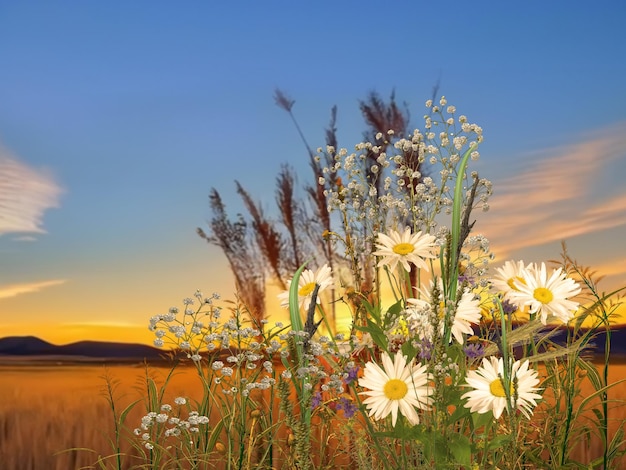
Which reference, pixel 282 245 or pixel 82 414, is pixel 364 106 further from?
pixel 82 414

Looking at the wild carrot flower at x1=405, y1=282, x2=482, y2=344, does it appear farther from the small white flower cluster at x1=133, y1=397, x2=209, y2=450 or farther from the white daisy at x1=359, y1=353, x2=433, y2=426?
the small white flower cluster at x1=133, y1=397, x2=209, y2=450

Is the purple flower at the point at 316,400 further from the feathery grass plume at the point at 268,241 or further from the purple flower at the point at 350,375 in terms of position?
the feathery grass plume at the point at 268,241

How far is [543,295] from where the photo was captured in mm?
1874

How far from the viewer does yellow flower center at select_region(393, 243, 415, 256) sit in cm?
188

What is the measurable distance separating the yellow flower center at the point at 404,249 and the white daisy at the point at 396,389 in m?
0.26

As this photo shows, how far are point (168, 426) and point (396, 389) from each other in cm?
110

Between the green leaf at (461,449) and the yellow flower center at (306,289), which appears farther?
the yellow flower center at (306,289)

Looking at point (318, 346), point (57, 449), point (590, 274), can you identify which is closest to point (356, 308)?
point (318, 346)

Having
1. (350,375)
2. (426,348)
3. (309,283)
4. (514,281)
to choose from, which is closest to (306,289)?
(309,283)

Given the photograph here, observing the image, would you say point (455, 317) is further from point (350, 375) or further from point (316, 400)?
point (316, 400)

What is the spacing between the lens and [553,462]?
2.24m

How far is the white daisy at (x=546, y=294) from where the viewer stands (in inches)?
72.7

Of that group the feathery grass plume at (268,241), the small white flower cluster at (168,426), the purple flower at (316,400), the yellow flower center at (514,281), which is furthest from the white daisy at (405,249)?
the feathery grass plume at (268,241)

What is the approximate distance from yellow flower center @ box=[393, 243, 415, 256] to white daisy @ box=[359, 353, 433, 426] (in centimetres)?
26
